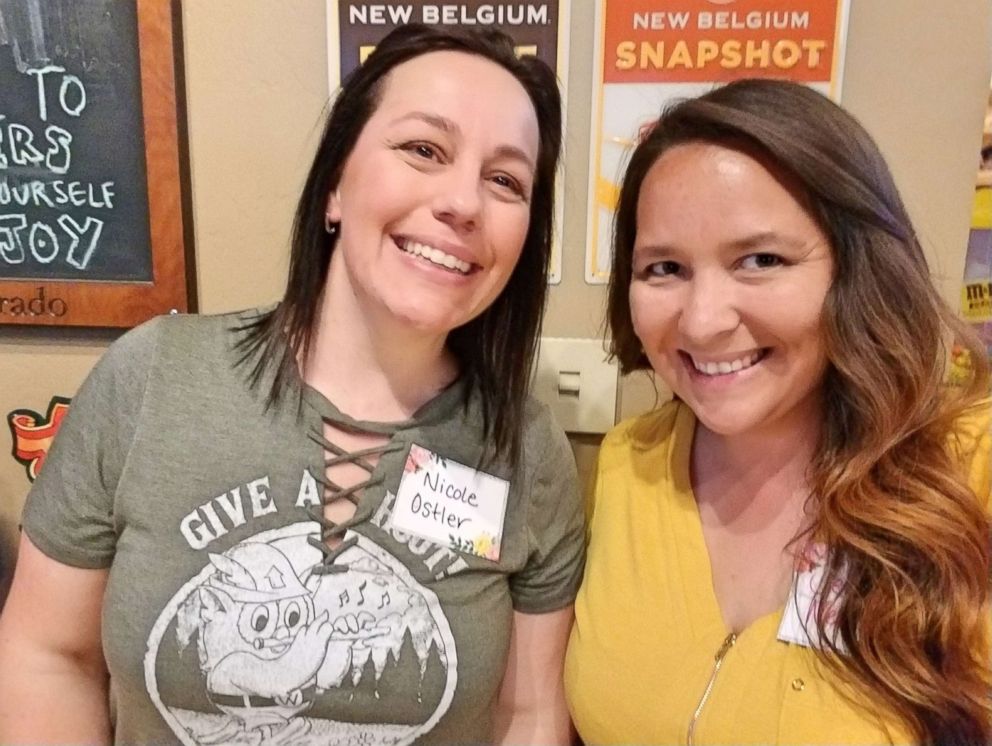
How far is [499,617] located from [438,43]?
2.41ft

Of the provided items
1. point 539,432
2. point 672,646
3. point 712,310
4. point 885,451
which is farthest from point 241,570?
point 885,451

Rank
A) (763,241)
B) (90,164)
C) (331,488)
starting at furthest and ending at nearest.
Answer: (90,164) → (331,488) → (763,241)

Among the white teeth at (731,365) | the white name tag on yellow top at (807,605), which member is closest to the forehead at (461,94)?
the white teeth at (731,365)

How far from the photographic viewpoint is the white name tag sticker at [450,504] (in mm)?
1014

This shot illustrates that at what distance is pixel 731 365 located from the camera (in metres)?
0.95

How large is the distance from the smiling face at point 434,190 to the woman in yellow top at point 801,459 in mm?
187

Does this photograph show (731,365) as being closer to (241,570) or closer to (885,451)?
(885,451)

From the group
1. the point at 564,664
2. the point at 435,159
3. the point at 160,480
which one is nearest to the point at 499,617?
the point at 564,664

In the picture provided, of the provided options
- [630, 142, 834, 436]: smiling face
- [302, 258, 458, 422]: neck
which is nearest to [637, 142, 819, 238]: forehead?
[630, 142, 834, 436]: smiling face

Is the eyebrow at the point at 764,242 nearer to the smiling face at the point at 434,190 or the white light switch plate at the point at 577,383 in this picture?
the smiling face at the point at 434,190

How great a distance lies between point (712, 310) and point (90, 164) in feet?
3.24

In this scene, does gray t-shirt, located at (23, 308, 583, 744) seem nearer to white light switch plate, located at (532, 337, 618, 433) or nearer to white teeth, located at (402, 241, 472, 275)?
white teeth, located at (402, 241, 472, 275)

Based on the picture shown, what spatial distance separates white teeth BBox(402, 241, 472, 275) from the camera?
0.95 metres

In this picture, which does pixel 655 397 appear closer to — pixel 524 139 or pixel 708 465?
pixel 708 465
